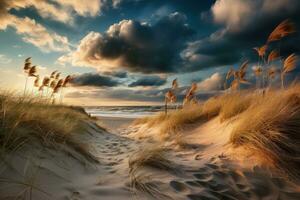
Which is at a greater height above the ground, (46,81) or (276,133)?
(46,81)

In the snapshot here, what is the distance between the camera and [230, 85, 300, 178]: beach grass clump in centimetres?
241

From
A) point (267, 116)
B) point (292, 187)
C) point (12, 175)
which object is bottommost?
point (292, 187)

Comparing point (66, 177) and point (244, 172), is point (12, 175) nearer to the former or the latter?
point (66, 177)

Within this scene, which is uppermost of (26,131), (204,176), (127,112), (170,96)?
(170,96)

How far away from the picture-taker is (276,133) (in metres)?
2.58

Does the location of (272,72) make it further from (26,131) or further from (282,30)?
(26,131)

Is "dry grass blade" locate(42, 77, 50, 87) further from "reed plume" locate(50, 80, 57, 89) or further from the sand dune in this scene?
the sand dune

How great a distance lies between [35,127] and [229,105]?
3510 mm

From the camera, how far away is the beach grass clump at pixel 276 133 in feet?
7.91

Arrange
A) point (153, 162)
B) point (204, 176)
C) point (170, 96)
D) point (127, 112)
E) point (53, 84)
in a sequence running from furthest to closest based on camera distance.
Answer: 1. point (127, 112)
2. point (170, 96)
3. point (53, 84)
4. point (153, 162)
5. point (204, 176)

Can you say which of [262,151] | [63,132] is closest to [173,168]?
[262,151]

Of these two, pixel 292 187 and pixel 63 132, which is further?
pixel 63 132

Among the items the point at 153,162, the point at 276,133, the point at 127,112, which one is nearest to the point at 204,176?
the point at 153,162

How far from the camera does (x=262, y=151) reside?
254cm
